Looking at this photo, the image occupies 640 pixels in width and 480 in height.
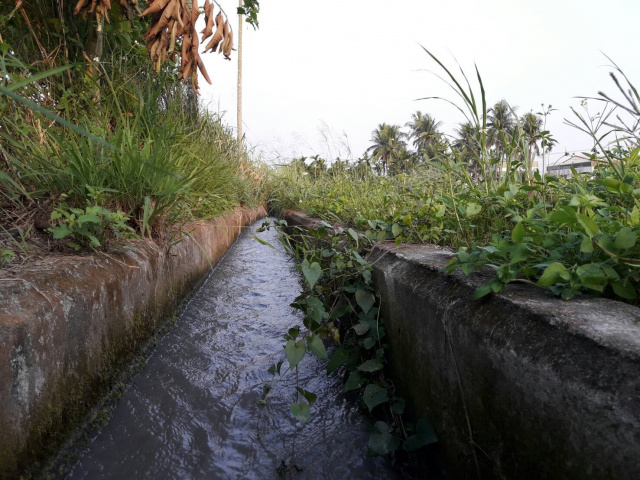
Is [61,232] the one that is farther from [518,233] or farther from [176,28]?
[518,233]

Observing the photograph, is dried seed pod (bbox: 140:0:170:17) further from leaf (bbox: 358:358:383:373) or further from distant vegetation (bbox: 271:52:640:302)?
leaf (bbox: 358:358:383:373)

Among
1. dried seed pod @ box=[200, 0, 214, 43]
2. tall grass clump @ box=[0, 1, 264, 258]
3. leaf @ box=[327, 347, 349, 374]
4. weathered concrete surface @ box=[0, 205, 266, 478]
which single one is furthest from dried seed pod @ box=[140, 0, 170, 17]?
leaf @ box=[327, 347, 349, 374]

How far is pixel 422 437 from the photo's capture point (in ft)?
3.48

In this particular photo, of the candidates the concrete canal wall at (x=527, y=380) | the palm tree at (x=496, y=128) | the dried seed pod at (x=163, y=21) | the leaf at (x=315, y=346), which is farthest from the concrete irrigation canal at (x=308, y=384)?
the dried seed pod at (x=163, y=21)

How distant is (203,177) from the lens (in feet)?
9.91

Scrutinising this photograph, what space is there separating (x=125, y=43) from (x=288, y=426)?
9.56ft

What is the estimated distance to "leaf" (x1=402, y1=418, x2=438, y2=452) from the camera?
3.42 ft

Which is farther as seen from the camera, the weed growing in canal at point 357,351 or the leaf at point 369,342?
the leaf at point 369,342

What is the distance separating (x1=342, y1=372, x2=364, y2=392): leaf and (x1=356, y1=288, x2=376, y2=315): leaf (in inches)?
9.1

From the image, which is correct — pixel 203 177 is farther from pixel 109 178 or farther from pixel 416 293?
pixel 416 293

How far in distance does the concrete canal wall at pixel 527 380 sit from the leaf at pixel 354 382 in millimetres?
239

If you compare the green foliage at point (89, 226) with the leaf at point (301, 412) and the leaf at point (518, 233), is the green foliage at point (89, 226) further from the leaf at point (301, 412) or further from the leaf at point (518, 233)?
the leaf at point (518, 233)

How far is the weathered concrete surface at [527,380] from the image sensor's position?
→ 1.90ft

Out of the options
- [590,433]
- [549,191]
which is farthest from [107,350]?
[549,191]
